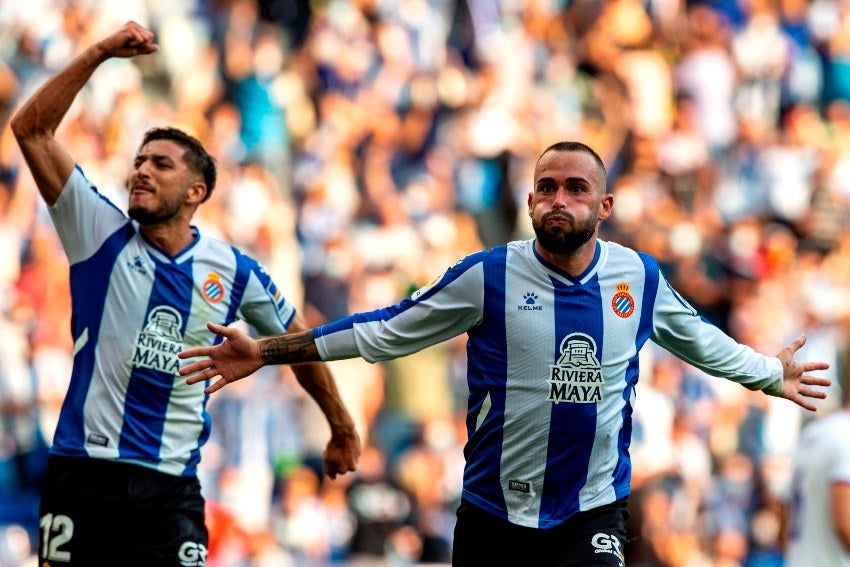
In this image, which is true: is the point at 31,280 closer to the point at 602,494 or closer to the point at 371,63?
the point at 371,63

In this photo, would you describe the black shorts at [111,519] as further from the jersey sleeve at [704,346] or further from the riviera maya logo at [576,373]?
the jersey sleeve at [704,346]

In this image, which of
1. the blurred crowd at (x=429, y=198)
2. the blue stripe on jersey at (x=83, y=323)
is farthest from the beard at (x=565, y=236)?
the blurred crowd at (x=429, y=198)

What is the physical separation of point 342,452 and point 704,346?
1930 millimetres

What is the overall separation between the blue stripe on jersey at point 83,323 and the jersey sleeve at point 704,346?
2578 millimetres

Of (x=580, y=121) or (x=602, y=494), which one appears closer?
(x=602, y=494)

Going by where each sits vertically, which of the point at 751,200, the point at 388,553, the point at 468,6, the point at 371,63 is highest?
the point at 468,6

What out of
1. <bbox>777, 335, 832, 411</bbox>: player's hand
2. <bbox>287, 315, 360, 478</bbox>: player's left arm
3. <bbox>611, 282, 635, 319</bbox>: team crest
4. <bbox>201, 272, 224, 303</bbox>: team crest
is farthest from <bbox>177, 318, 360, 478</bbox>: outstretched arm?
<bbox>777, 335, 832, 411</bbox>: player's hand

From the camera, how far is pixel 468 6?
18.8 metres

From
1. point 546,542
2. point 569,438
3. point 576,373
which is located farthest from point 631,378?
point 546,542

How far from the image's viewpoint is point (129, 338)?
274 inches

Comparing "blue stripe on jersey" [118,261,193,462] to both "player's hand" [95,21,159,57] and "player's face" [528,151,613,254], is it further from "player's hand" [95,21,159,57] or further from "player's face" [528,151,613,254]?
"player's face" [528,151,613,254]

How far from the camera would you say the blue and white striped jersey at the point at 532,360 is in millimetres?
6281

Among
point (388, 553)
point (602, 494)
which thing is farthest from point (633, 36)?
point (602, 494)

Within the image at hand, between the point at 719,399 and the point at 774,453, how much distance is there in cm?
76
